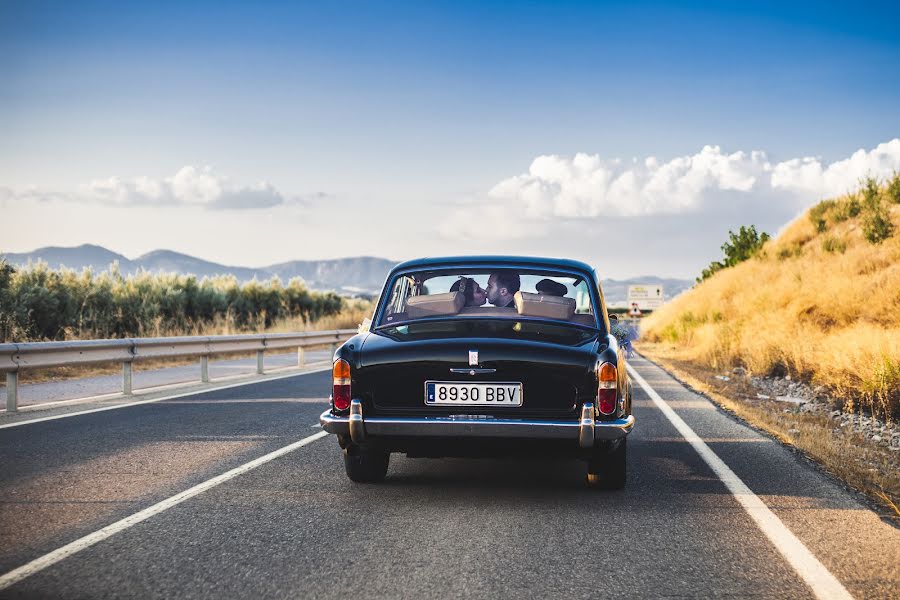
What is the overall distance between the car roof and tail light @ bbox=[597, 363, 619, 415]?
1.36 metres

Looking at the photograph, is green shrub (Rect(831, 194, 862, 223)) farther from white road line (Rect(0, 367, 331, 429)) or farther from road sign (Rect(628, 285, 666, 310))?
white road line (Rect(0, 367, 331, 429))

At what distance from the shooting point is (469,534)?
4617 mm

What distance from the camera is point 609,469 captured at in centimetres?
564

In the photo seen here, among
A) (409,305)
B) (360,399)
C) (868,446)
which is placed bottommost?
(868,446)

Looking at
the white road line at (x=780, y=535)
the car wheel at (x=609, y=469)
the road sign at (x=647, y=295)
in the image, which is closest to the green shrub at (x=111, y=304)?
the car wheel at (x=609, y=469)

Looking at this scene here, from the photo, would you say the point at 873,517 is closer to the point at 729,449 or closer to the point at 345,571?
the point at 729,449

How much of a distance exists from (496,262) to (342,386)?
5.72ft

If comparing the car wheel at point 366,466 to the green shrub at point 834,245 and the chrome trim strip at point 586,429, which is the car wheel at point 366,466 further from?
the green shrub at point 834,245

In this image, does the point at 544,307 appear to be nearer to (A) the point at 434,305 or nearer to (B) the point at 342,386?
(A) the point at 434,305

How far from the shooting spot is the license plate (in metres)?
5.20

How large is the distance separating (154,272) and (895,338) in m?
23.7

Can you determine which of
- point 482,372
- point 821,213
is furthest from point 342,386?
point 821,213

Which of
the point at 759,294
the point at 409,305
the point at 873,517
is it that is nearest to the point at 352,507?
the point at 409,305

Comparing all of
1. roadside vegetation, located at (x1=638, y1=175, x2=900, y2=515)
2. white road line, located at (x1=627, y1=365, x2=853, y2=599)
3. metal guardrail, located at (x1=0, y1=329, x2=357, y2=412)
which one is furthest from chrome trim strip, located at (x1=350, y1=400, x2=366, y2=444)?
metal guardrail, located at (x1=0, y1=329, x2=357, y2=412)
